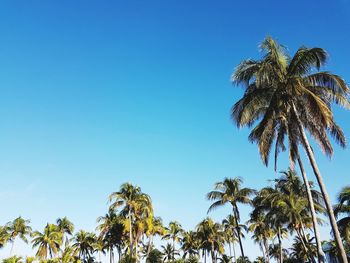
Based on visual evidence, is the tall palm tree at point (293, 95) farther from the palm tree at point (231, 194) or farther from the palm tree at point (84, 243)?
the palm tree at point (84, 243)

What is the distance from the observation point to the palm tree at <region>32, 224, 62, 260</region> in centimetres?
5912

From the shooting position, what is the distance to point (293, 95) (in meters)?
18.5

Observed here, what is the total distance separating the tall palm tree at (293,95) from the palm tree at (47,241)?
51.2 metres

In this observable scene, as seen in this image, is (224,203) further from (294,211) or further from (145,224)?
(145,224)

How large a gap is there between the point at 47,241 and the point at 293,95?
179ft

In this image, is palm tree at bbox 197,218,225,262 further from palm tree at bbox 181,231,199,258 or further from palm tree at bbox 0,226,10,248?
palm tree at bbox 0,226,10,248

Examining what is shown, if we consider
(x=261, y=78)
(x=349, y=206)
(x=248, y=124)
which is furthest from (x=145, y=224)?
(x=261, y=78)

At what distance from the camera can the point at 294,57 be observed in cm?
1836

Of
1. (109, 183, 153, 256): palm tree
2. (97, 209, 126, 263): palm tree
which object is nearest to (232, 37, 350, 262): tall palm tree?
(109, 183, 153, 256): palm tree

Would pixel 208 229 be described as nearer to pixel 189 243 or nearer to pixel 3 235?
pixel 189 243

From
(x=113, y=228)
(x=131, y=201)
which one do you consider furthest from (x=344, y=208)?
(x=113, y=228)

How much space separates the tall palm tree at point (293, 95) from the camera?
17781 mm

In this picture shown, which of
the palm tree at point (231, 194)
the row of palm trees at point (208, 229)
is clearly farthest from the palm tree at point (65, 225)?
the palm tree at point (231, 194)

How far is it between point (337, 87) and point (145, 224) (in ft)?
115
